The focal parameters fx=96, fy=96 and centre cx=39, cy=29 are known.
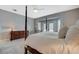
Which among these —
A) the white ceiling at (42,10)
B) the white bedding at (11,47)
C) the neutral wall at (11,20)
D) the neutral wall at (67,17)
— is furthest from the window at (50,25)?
the white bedding at (11,47)

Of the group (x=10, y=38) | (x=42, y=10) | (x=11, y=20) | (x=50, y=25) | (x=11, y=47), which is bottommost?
(x=11, y=47)

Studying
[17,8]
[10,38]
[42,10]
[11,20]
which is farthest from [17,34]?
[42,10]

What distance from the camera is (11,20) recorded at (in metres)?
2.28

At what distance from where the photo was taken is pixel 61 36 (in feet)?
5.63

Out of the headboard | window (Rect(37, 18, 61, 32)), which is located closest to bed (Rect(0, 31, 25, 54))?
the headboard

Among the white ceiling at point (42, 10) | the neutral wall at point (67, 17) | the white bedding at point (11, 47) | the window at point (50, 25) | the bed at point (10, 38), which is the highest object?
the white ceiling at point (42, 10)

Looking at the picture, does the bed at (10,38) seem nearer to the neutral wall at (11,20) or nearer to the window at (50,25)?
the neutral wall at (11,20)

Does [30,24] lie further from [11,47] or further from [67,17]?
[11,47]

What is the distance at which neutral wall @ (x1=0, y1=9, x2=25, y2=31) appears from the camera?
7.12ft

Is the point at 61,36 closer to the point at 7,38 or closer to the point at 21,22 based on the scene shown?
the point at 21,22

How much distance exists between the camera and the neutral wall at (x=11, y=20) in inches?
85.4
